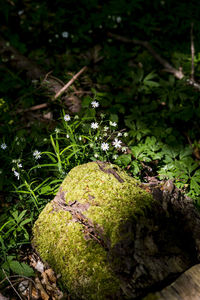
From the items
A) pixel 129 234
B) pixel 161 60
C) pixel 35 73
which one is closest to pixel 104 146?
pixel 129 234

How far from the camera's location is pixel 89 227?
176 cm

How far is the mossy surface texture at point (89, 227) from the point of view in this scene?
158 cm

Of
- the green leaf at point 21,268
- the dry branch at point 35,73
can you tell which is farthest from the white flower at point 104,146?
the green leaf at point 21,268

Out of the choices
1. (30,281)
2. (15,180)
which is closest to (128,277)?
(30,281)

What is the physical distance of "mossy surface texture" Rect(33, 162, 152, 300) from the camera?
1.58 m

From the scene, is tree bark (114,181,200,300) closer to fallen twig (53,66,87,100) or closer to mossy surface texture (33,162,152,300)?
mossy surface texture (33,162,152,300)

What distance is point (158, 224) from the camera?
5.63 ft

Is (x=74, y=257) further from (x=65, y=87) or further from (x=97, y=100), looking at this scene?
(x=65, y=87)

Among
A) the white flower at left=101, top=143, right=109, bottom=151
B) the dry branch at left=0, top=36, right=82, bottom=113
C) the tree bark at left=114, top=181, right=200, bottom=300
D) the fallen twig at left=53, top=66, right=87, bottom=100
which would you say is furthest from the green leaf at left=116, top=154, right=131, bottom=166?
the fallen twig at left=53, top=66, right=87, bottom=100

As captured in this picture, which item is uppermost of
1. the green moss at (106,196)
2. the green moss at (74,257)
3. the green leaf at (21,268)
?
the green moss at (106,196)

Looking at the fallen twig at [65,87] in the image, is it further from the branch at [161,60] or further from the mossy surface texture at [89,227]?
the mossy surface texture at [89,227]

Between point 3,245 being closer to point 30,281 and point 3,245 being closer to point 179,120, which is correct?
point 30,281

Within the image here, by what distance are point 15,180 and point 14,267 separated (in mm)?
946

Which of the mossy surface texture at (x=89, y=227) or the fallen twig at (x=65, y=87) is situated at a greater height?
the fallen twig at (x=65, y=87)
